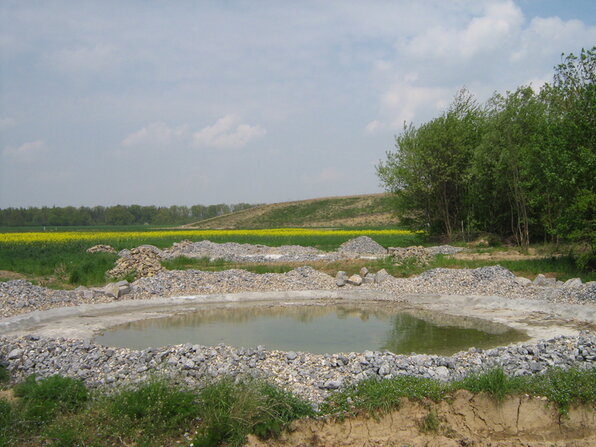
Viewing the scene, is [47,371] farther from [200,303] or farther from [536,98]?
[536,98]

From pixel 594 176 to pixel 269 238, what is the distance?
1169 inches

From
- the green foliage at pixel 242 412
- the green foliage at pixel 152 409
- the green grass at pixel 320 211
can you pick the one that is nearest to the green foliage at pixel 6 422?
the green foliage at pixel 152 409

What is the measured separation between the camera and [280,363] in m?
8.64

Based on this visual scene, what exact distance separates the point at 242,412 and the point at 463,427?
293 centimetres

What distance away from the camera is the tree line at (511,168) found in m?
17.1

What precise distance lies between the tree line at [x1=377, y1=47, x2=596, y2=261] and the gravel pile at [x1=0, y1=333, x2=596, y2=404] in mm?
9784

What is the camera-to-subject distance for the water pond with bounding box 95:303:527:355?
11.0 metres

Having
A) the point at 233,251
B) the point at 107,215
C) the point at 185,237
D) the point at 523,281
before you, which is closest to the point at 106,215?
the point at 107,215

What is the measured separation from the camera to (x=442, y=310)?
49.4 ft

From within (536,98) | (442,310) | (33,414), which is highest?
Answer: (536,98)

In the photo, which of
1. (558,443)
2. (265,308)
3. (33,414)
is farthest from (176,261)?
(558,443)

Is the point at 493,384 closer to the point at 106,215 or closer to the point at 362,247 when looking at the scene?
the point at 362,247

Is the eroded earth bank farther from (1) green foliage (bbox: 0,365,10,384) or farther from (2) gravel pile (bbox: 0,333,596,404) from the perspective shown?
(1) green foliage (bbox: 0,365,10,384)

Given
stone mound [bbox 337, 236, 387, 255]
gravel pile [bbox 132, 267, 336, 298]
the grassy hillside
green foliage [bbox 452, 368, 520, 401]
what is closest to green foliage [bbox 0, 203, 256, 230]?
the grassy hillside
